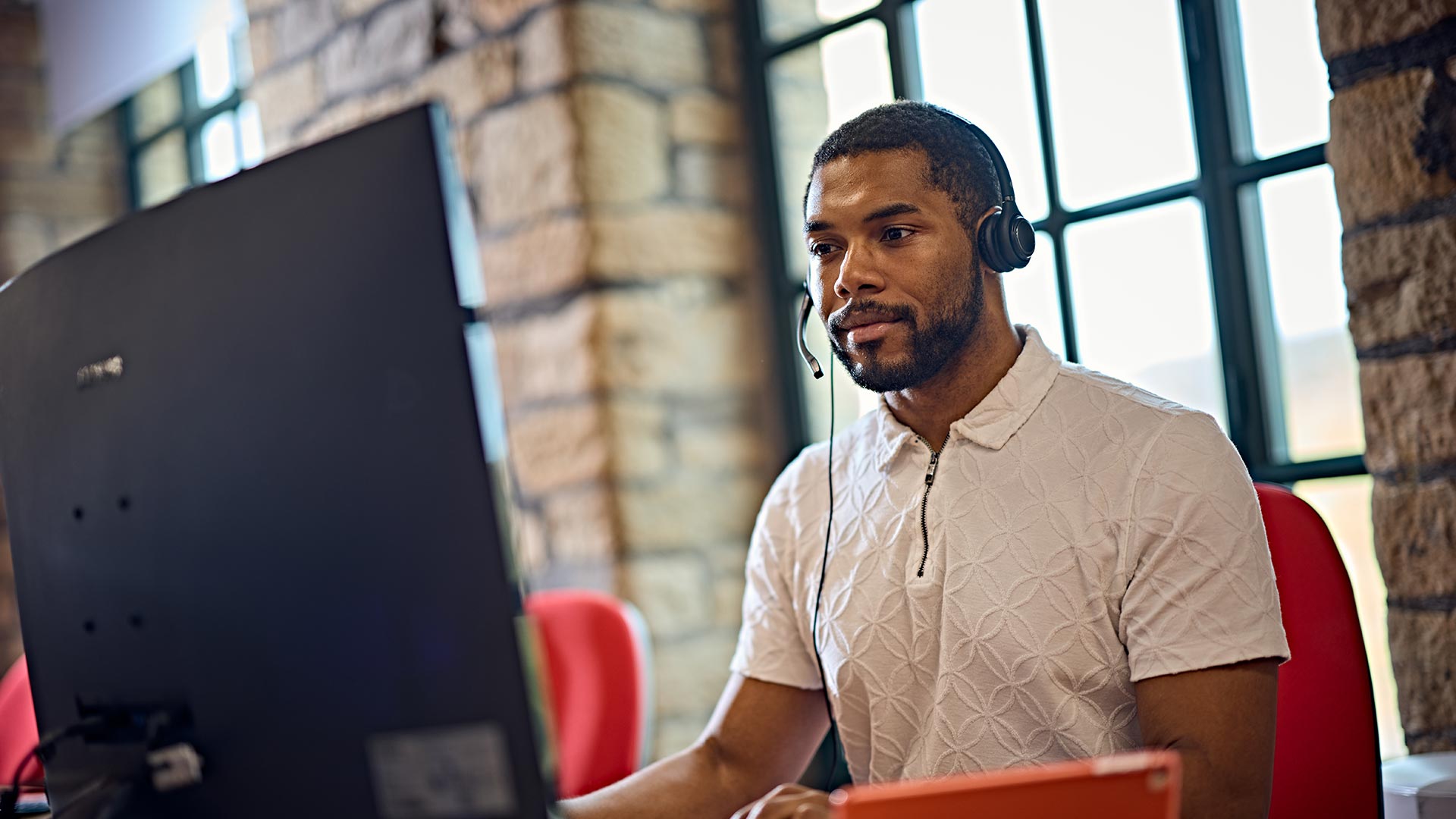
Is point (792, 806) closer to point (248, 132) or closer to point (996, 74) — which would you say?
point (996, 74)

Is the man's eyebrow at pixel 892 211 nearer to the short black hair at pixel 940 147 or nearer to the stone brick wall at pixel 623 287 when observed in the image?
the short black hair at pixel 940 147

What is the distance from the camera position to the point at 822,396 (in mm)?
2498

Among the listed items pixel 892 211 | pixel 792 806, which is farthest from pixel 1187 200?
pixel 792 806

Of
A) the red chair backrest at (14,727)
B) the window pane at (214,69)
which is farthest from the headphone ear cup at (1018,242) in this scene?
the window pane at (214,69)

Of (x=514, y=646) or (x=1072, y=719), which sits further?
(x=1072, y=719)

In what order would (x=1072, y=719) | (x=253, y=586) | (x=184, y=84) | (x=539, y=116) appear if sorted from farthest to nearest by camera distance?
1. (x=184, y=84)
2. (x=539, y=116)
3. (x=1072, y=719)
4. (x=253, y=586)

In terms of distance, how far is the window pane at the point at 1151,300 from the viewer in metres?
1.90

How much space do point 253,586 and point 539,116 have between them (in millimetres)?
1793

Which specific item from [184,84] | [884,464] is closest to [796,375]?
[884,464]

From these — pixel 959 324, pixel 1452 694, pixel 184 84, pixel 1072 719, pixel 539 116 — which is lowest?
pixel 1452 694

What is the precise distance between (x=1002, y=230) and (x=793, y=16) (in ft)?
4.38

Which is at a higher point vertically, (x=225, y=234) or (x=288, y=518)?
(x=225, y=234)

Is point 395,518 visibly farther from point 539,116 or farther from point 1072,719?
point 539,116

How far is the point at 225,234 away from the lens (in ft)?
2.42
